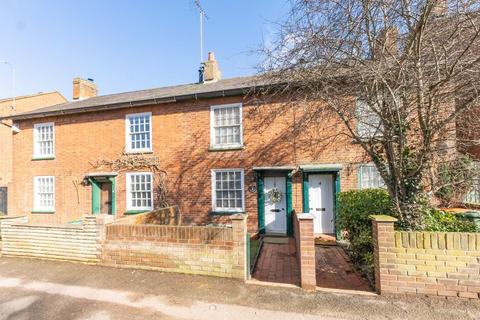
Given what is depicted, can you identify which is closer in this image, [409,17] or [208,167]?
[409,17]

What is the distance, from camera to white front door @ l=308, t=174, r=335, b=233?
9.43m

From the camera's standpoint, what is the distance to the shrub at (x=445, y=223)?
4588mm

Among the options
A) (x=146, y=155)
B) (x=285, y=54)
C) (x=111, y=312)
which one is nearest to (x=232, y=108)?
(x=146, y=155)

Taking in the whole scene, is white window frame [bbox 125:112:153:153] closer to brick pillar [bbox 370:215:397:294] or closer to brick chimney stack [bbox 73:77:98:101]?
brick chimney stack [bbox 73:77:98:101]

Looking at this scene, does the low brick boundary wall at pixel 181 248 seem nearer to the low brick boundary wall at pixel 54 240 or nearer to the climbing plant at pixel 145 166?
the low brick boundary wall at pixel 54 240

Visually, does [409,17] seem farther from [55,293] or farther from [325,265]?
[55,293]

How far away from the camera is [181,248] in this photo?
567 centimetres

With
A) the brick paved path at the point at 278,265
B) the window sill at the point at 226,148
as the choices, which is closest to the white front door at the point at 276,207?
the brick paved path at the point at 278,265

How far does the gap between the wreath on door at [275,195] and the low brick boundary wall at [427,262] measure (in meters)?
5.31

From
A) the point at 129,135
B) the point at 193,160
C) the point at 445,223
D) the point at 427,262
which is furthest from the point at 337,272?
the point at 129,135

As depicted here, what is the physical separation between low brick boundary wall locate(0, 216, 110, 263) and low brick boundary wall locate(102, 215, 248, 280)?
1.27ft

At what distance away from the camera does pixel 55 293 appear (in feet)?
16.7

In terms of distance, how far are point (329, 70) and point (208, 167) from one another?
665 centimetres

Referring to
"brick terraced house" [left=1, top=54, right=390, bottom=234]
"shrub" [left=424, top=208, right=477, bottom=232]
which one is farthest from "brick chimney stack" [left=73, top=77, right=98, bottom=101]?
"shrub" [left=424, top=208, right=477, bottom=232]
